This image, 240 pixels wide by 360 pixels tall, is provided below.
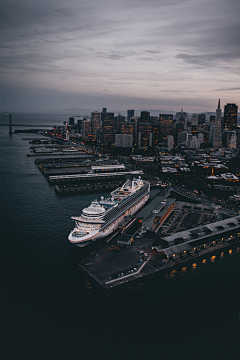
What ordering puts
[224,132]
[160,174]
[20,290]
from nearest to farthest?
1. [20,290]
2. [160,174]
3. [224,132]

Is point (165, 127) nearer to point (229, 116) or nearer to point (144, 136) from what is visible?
point (144, 136)

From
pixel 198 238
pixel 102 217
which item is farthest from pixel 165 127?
pixel 102 217

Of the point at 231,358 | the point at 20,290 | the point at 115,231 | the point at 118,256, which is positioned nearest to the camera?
the point at 231,358

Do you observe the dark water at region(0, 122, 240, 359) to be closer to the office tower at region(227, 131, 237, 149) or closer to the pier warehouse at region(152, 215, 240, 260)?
the pier warehouse at region(152, 215, 240, 260)

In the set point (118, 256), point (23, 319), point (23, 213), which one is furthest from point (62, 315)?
point (23, 213)

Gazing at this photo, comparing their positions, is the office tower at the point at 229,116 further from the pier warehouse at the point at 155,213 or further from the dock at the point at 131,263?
the dock at the point at 131,263

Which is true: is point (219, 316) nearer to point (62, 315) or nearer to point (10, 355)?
point (62, 315)
